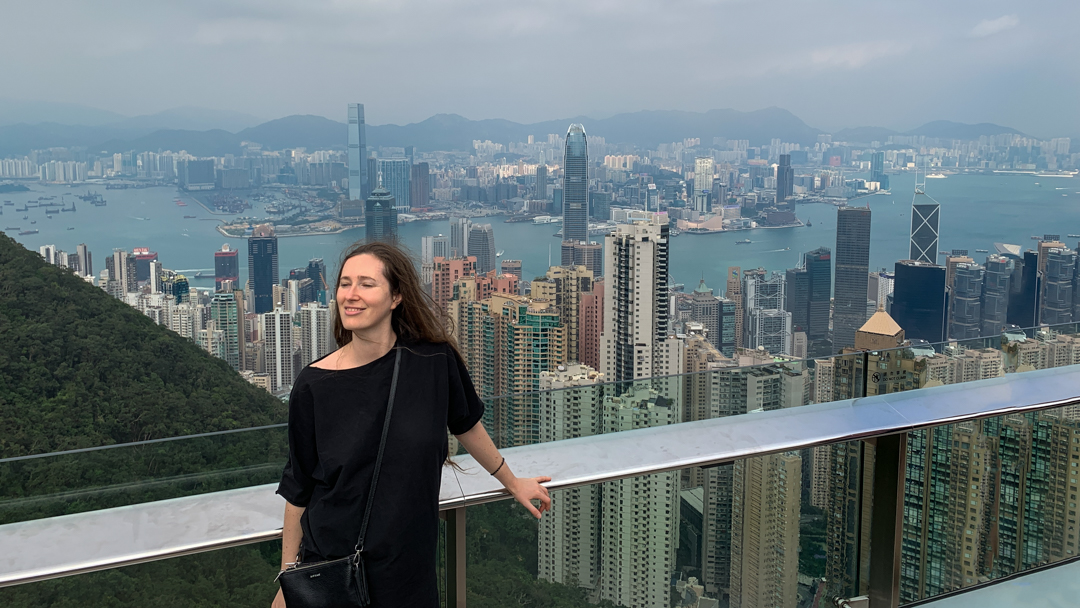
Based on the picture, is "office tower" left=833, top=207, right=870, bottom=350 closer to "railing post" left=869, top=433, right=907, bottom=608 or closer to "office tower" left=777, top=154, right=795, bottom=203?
"office tower" left=777, top=154, right=795, bottom=203

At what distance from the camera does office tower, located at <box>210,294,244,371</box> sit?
2047 centimetres

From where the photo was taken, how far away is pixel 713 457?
116 centimetres

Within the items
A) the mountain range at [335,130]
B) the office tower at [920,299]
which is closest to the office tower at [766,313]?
the office tower at [920,299]

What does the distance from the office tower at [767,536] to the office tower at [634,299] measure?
20898 millimetres

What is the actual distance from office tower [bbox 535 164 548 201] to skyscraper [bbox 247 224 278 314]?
→ 1036 cm

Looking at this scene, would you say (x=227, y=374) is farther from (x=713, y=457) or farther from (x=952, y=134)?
(x=952, y=134)

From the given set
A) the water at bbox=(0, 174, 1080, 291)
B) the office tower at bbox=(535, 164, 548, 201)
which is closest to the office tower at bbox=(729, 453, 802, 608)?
the water at bbox=(0, 174, 1080, 291)

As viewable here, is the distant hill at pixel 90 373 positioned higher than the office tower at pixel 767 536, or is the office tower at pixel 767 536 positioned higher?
the office tower at pixel 767 536

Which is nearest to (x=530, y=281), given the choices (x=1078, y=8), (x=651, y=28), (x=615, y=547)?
(x=651, y=28)

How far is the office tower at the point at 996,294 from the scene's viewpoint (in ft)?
81.4

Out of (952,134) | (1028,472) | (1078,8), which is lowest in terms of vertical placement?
(1028,472)

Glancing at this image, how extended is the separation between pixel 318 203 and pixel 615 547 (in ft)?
81.9

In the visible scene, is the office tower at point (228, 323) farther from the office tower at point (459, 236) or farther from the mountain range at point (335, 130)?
the office tower at point (459, 236)

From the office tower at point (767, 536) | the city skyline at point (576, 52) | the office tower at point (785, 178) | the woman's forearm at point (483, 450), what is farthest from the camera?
the city skyline at point (576, 52)
